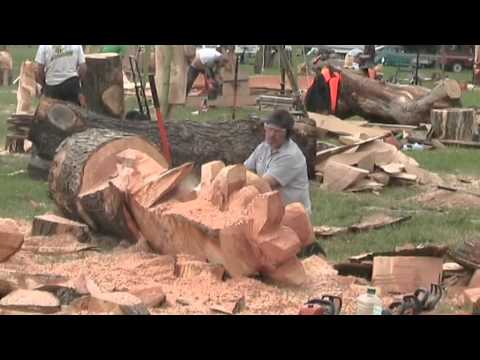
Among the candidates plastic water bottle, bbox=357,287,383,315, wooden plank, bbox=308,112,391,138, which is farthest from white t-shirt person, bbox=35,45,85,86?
plastic water bottle, bbox=357,287,383,315

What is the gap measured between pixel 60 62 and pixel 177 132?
6.84ft

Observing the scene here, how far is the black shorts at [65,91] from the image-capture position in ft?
33.4

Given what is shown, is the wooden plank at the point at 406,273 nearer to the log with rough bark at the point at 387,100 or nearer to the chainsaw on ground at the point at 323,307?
the chainsaw on ground at the point at 323,307

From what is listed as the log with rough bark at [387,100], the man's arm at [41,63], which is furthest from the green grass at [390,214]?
the log with rough bark at [387,100]

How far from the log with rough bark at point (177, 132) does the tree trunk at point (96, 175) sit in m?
1.42

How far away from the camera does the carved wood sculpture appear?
18.0ft

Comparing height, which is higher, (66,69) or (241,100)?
(66,69)

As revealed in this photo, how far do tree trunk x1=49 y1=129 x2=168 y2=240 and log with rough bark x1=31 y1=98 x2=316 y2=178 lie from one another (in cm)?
142

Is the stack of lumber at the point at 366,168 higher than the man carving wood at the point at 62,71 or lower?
lower
